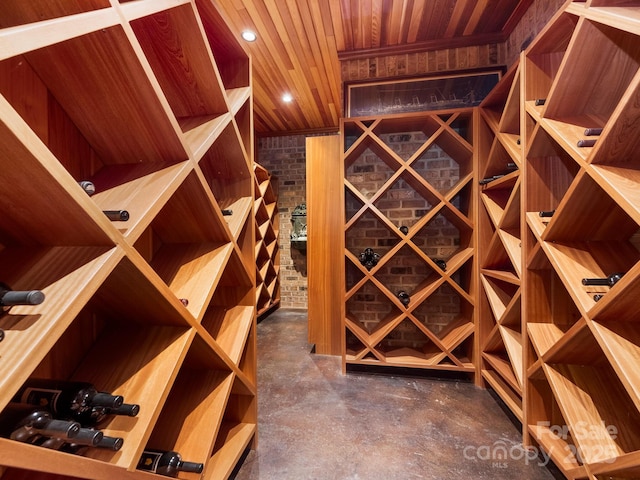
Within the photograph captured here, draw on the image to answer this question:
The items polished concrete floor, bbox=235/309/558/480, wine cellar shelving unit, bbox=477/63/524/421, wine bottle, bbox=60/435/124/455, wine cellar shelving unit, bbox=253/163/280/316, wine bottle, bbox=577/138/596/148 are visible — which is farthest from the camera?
wine cellar shelving unit, bbox=253/163/280/316

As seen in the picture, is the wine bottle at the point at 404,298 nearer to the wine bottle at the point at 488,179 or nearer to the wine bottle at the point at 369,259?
the wine bottle at the point at 369,259

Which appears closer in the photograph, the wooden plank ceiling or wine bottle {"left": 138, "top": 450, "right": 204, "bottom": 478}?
wine bottle {"left": 138, "top": 450, "right": 204, "bottom": 478}

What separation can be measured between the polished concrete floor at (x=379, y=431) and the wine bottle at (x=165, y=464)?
0.49 metres

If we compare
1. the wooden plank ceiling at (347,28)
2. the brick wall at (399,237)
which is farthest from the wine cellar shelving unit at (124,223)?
the brick wall at (399,237)

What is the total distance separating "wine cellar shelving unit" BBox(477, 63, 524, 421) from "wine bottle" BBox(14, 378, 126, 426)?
164 cm

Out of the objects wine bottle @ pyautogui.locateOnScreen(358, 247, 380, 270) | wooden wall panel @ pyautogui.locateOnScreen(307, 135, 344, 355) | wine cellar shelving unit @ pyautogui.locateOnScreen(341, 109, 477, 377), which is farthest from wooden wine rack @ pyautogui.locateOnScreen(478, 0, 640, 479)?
wooden wall panel @ pyautogui.locateOnScreen(307, 135, 344, 355)

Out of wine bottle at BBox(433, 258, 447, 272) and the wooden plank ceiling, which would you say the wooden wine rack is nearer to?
wine bottle at BBox(433, 258, 447, 272)

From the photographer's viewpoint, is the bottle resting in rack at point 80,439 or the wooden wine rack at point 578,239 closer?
the bottle resting in rack at point 80,439

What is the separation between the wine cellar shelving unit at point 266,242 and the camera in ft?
10.9

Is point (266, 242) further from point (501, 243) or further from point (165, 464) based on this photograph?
point (165, 464)

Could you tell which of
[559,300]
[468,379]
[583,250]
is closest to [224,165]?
[583,250]

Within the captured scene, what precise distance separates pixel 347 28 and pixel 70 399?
7.79 ft

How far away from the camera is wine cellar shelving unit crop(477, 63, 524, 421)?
142 cm

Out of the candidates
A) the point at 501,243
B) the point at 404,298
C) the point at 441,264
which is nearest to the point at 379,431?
the point at 404,298
